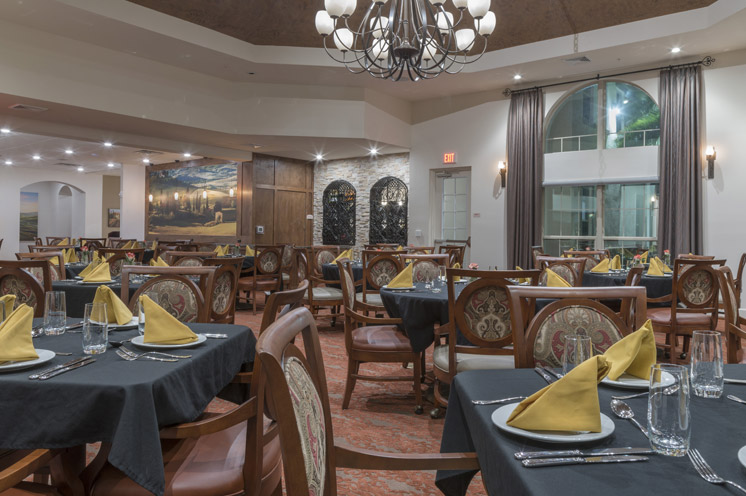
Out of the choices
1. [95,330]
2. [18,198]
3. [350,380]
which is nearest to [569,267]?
[350,380]

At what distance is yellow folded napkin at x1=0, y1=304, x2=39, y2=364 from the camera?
157 centimetres

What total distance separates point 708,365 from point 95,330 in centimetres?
185

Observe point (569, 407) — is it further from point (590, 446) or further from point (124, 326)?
point (124, 326)

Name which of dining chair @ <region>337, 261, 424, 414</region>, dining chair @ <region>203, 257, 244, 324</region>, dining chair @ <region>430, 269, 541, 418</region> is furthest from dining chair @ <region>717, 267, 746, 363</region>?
dining chair @ <region>203, 257, 244, 324</region>

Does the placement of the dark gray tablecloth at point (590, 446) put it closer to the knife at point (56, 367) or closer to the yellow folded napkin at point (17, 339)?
the knife at point (56, 367)

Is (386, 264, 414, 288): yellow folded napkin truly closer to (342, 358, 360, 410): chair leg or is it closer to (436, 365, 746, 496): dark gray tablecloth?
(342, 358, 360, 410): chair leg

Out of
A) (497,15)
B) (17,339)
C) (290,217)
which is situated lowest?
(17,339)

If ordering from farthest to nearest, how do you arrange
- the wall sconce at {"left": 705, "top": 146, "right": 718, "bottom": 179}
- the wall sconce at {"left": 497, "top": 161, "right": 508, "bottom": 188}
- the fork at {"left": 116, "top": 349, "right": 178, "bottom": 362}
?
the wall sconce at {"left": 497, "top": 161, "right": 508, "bottom": 188}
the wall sconce at {"left": 705, "top": 146, "right": 718, "bottom": 179}
the fork at {"left": 116, "top": 349, "right": 178, "bottom": 362}

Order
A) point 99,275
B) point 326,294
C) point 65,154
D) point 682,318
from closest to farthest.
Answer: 1. point 99,275
2. point 682,318
3. point 326,294
4. point 65,154

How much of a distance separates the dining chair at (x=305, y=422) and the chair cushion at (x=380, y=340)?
2102 mm

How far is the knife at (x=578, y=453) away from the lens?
1000 millimetres

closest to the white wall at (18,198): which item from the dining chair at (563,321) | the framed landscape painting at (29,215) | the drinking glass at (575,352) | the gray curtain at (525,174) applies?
the framed landscape painting at (29,215)

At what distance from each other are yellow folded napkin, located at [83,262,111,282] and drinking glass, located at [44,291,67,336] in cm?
220

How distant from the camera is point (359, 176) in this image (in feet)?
42.1
